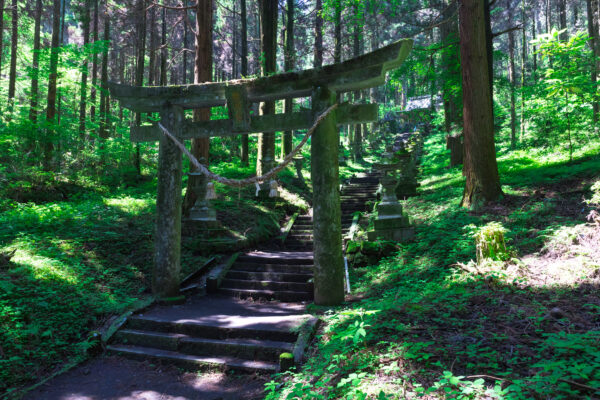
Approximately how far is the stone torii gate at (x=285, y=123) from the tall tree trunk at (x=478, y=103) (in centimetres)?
368

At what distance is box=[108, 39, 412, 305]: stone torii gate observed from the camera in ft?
17.0

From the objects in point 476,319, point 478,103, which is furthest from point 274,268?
point 478,103

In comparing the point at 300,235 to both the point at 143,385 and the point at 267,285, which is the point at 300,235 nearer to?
the point at 267,285

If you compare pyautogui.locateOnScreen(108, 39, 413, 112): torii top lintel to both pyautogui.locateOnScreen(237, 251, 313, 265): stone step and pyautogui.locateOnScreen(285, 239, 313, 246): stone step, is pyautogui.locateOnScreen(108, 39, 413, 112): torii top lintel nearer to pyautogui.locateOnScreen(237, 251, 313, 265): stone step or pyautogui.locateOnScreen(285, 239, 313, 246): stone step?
pyautogui.locateOnScreen(237, 251, 313, 265): stone step

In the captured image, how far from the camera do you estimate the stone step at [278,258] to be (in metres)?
7.90

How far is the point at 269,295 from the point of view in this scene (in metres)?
6.81

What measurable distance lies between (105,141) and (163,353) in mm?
13041

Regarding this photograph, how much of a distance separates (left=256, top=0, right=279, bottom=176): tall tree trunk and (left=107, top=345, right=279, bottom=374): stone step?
28.4ft

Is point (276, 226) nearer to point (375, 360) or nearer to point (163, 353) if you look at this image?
point (163, 353)

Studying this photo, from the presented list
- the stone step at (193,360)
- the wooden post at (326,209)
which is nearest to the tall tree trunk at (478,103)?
the wooden post at (326,209)

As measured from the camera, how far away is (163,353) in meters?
4.76

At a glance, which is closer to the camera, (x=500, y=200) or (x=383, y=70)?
(x=383, y=70)

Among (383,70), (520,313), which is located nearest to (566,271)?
(520,313)

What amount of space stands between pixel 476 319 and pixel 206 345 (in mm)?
3427
